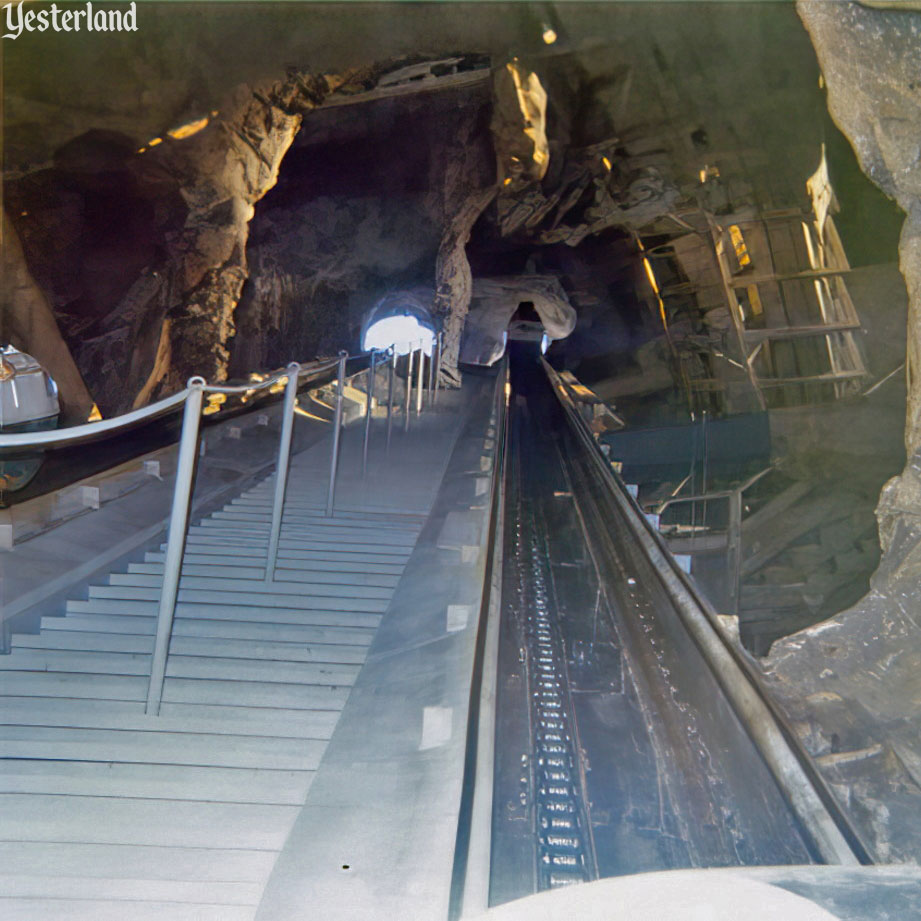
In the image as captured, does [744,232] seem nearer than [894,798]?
No

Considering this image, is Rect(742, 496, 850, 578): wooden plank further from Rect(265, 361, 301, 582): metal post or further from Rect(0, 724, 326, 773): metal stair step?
Rect(0, 724, 326, 773): metal stair step

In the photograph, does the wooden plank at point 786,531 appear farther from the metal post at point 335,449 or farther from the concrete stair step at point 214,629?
the concrete stair step at point 214,629

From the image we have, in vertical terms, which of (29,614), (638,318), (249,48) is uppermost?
(638,318)

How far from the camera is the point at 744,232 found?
488 inches

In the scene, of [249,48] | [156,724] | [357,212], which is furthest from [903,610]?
[357,212]

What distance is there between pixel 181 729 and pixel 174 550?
1.69 feet

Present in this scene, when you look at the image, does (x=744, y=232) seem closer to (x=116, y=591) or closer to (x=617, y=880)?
(x=116, y=591)

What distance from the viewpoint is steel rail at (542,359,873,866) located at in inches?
93.9

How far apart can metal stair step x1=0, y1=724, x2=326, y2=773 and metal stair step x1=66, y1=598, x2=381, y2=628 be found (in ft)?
3.03

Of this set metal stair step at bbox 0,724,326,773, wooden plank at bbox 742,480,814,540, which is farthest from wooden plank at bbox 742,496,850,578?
metal stair step at bbox 0,724,326,773

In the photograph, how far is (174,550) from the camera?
2.56m

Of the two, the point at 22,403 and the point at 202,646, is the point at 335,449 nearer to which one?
the point at 22,403

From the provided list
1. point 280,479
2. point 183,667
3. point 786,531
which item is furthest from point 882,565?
point 786,531

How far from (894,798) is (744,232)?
1036 centimetres
